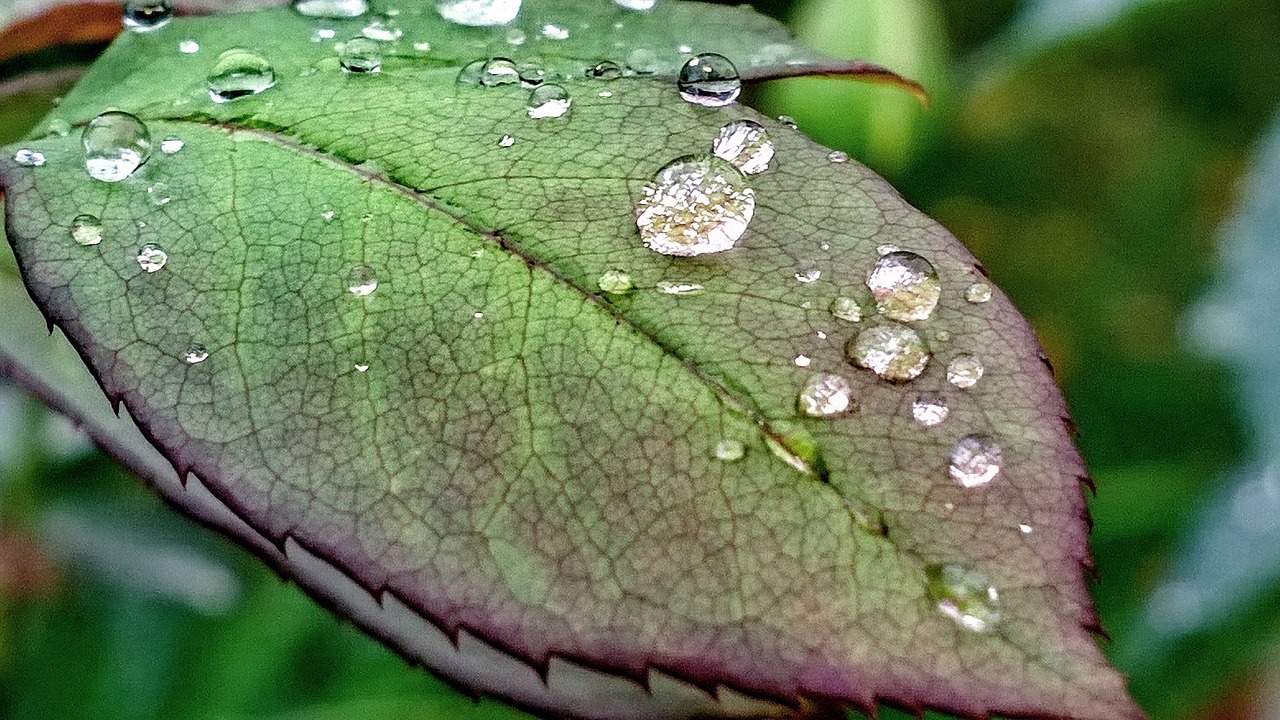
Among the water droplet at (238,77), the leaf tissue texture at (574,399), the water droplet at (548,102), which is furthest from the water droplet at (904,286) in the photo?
the water droplet at (238,77)

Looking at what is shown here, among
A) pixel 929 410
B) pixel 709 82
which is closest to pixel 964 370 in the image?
pixel 929 410

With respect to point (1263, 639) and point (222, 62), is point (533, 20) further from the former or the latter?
point (1263, 639)

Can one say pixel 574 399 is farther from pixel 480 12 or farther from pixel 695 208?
pixel 480 12

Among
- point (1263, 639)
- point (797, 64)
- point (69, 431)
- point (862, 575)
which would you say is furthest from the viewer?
point (1263, 639)

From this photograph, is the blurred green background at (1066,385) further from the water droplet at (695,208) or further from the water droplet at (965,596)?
the water droplet at (965,596)

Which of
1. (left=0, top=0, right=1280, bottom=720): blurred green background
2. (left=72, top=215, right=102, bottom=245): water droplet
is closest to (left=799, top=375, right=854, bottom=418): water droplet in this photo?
(left=72, top=215, right=102, bottom=245): water droplet

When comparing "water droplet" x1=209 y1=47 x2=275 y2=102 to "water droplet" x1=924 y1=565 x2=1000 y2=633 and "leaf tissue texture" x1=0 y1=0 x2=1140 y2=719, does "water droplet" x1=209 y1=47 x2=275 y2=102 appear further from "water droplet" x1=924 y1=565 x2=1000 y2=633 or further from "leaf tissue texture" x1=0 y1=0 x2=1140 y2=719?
"water droplet" x1=924 y1=565 x2=1000 y2=633

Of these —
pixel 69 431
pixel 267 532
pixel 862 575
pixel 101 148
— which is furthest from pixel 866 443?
pixel 69 431
